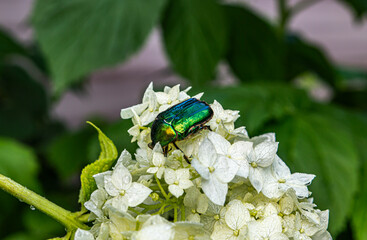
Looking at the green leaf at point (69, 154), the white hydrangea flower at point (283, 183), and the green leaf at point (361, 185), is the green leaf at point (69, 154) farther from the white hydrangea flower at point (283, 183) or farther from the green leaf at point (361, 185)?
the white hydrangea flower at point (283, 183)

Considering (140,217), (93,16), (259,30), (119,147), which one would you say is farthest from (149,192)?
Answer: (259,30)

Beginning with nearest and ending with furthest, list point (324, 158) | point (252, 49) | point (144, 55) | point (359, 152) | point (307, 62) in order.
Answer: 1. point (324, 158)
2. point (359, 152)
3. point (252, 49)
4. point (307, 62)
5. point (144, 55)

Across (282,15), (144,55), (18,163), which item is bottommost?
(144,55)

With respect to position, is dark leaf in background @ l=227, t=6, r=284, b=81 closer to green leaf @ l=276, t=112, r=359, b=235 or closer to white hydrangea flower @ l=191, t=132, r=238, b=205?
green leaf @ l=276, t=112, r=359, b=235

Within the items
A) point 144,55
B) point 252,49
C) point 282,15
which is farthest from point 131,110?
point 144,55

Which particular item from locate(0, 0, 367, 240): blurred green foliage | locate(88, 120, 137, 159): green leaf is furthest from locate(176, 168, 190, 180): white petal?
locate(88, 120, 137, 159): green leaf

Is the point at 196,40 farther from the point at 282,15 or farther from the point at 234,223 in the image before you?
the point at 234,223
